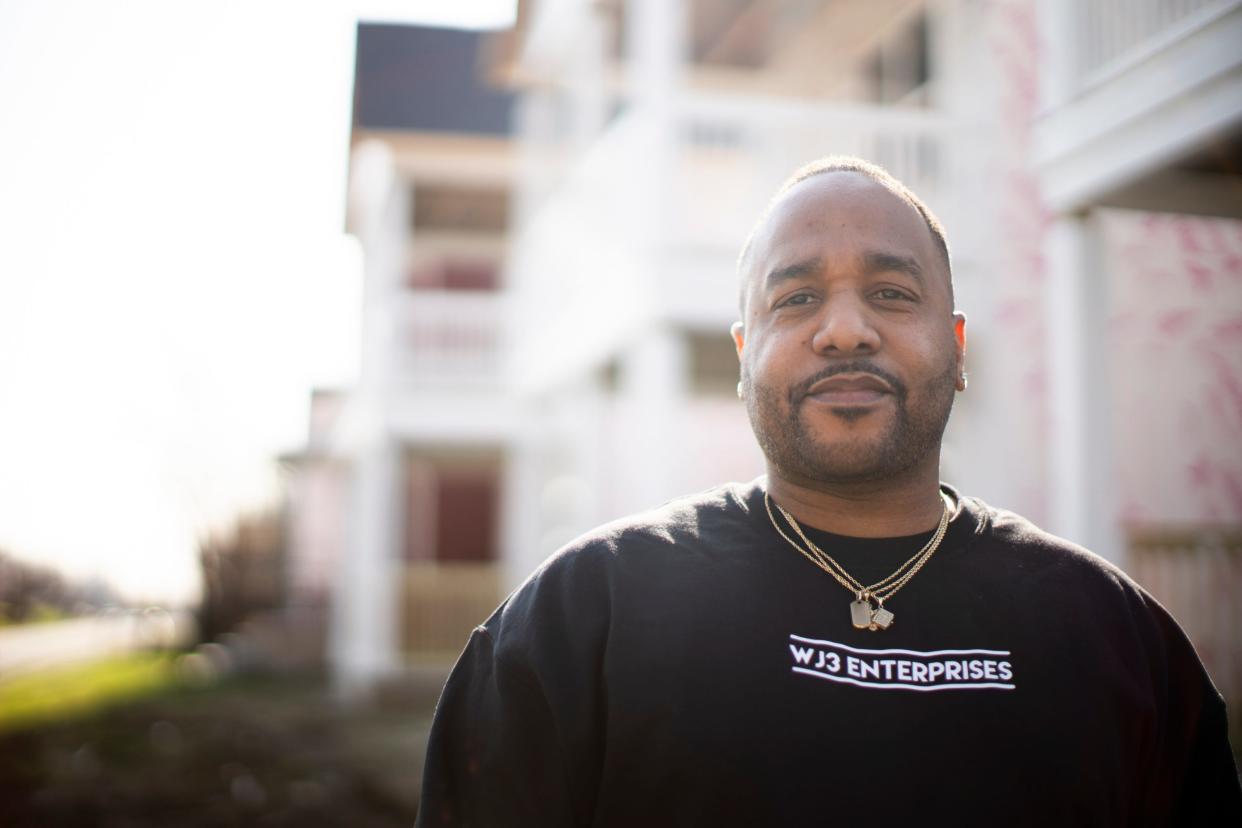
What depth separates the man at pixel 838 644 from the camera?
171 centimetres

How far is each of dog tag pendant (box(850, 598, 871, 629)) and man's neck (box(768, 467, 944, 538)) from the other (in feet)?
0.57

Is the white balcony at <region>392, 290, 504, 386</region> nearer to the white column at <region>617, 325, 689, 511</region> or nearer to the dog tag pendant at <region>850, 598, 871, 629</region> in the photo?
Answer: the white column at <region>617, 325, 689, 511</region>

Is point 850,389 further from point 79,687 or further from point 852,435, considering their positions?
point 79,687

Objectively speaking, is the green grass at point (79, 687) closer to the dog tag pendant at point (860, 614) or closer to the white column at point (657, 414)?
the white column at point (657, 414)

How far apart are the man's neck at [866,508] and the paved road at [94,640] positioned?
76.0 feet

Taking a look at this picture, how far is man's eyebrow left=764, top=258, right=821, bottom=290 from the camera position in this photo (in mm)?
2008

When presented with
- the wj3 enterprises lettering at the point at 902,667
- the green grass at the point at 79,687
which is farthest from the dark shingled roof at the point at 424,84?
the wj3 enterprises lettering at the point at 902,667

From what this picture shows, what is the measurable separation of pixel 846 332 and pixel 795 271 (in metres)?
0.14

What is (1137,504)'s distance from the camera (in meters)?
7.89

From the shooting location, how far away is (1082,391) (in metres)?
5.88

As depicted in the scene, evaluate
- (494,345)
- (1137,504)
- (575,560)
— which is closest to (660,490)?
(1137,504)

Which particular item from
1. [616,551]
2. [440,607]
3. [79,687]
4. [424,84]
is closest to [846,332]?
[616,551]

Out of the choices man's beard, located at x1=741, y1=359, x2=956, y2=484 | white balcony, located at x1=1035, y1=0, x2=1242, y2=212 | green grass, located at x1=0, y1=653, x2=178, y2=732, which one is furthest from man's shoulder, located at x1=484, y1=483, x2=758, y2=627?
green grass, located at x1=0, y1=653, x2=178, y2=732

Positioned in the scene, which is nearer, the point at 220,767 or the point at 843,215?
the point at 843,215
